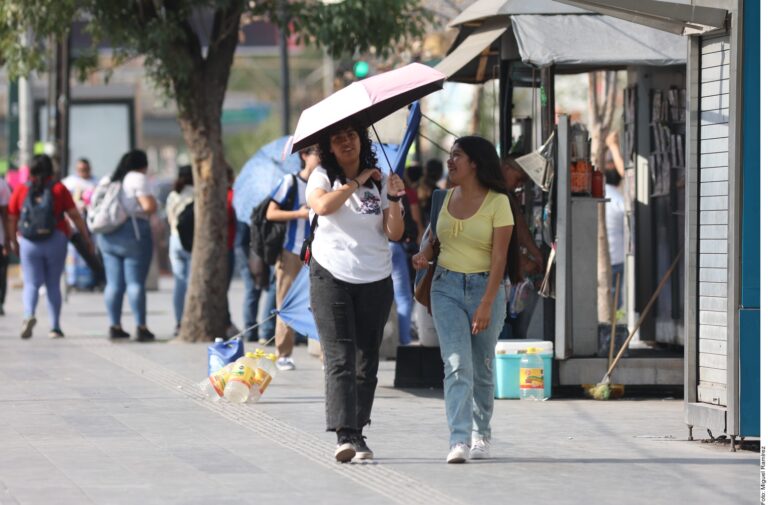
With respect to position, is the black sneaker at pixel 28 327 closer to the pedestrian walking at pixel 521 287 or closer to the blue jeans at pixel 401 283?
the blue jeans at pixel 401 283

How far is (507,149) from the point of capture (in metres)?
11.3

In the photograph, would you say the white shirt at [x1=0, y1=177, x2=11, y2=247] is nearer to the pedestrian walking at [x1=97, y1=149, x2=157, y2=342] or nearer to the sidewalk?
the pedestrian walking at [x1=97, y1=149, x2=157, y2=342]

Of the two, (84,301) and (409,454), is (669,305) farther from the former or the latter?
(84,301)

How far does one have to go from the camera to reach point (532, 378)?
10500 millimetres

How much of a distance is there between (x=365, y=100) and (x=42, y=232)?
7517mm

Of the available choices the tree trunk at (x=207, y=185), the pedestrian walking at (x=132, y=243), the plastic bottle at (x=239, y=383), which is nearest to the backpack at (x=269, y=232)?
the plastic bottle at (x=239, y=383)

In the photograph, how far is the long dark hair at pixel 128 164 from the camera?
48.9 feet

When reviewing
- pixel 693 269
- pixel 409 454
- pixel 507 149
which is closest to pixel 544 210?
pixel 507 149

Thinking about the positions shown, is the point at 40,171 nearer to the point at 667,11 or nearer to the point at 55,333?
the point at 55,333

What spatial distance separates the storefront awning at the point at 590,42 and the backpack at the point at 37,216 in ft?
19.1

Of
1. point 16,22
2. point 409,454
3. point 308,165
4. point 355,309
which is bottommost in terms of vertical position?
point 409,454

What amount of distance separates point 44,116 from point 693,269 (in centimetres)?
1895

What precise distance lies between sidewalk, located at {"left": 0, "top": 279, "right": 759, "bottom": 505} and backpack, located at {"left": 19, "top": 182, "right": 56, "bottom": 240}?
285cm

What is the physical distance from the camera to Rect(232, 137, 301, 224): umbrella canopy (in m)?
13.9
